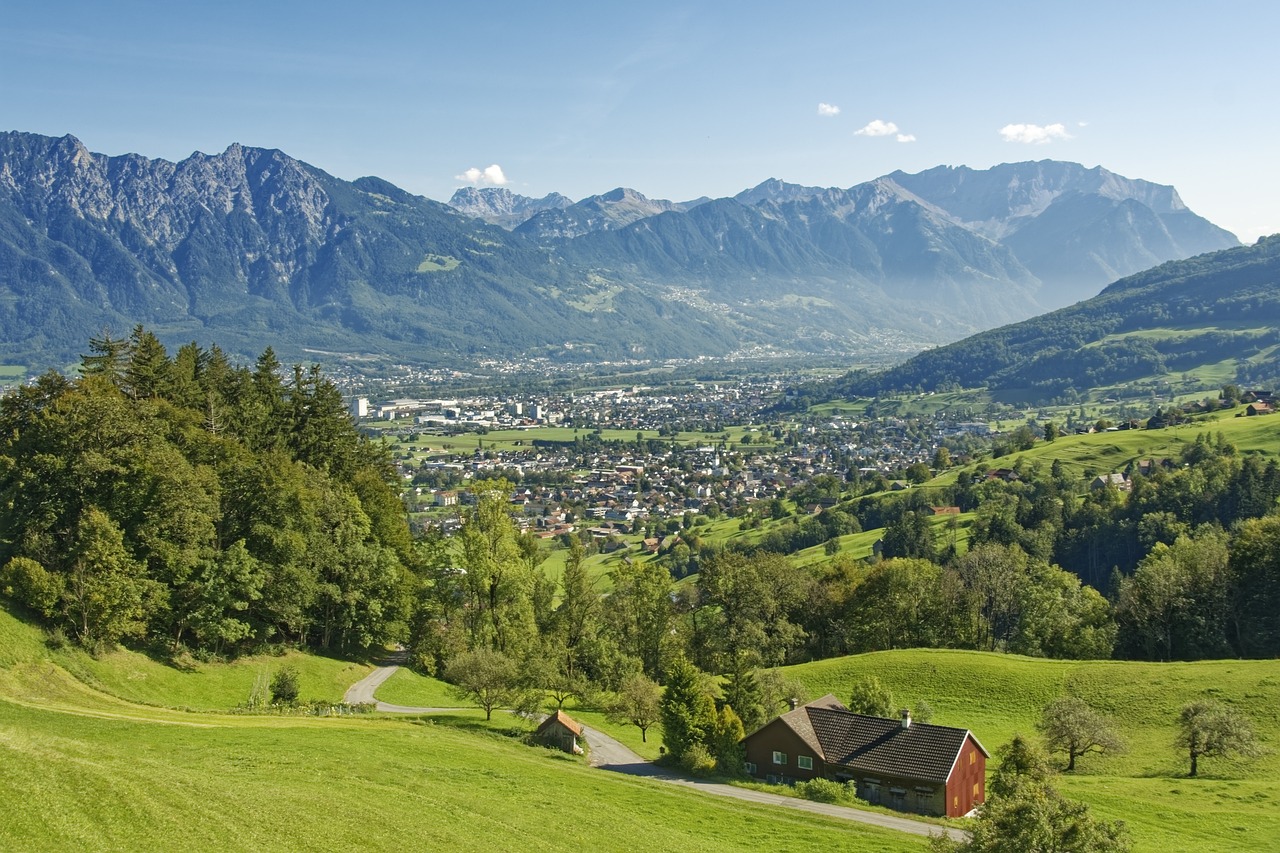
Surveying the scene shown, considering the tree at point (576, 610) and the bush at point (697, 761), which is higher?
the tree at point (576, 610)

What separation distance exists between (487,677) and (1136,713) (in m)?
33.5

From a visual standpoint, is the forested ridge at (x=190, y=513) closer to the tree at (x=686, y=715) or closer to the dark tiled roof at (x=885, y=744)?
the tree at (x=686, y=715)

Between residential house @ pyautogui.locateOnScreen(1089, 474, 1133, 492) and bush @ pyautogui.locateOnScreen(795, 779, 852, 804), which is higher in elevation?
residential house @ pyautogui.locateOnScreen(1089, 474, 1133, 492)

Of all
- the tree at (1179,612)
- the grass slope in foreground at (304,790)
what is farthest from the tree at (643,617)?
the tree at (1179,612)

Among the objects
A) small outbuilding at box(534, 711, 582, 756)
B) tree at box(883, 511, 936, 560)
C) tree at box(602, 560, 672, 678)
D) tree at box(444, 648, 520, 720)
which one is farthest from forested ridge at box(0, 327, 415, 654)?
tree at box(883, 511, 936, 560)

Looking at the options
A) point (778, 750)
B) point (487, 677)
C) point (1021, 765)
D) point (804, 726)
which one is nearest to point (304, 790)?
point (487, 677)

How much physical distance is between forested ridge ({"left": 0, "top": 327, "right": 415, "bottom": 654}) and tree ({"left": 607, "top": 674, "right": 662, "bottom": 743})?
14.5 metres

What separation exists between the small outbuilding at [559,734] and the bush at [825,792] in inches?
421

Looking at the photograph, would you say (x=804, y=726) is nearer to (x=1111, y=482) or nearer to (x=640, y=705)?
(x=640, y=705)

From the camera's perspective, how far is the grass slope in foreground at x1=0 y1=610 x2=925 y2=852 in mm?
19141

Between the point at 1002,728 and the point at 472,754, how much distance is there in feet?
95.8

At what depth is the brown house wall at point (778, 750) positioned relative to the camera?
42344 millimetres

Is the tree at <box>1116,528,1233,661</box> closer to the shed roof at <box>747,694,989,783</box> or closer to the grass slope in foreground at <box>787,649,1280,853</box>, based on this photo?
the grass slope in foreground at <box>787,649,1280,853</box>

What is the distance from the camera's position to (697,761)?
42562 millimetres
